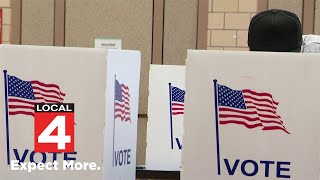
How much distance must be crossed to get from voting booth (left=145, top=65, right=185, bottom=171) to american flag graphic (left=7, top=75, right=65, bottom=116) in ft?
3.07

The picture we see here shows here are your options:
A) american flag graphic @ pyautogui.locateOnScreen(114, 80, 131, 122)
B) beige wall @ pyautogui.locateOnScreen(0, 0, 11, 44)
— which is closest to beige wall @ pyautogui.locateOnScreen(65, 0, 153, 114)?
beige wall @ pyautogui.locateOnScreen(0, 0, 11, 44)

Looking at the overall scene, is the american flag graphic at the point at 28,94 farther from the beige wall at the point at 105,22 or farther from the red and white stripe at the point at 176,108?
the beige wall at the point at 105,22

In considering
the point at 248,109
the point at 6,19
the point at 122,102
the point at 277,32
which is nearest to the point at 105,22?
the point at 6,19

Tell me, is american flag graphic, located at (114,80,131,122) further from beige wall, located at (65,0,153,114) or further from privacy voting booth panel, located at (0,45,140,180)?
beige wall, located at (65,0,153,114)

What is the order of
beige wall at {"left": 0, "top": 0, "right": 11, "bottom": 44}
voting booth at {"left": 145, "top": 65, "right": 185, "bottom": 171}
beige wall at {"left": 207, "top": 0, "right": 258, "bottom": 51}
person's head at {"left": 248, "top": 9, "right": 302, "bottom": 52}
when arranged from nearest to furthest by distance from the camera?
person's head at {"left": 248, "top": 9, "right": 302, "bottom": 52} < voting booth at {"left": 145, "top": 65, "right": 185, "bottom": 171} < beige wall at {"left": 207, "top": 0, "right": 258, "bottom": 51} < beige wall at {"left": 0, "top": 0, "right": 11, "bottom": 44}

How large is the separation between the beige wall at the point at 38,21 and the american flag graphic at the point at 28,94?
11.7 feet

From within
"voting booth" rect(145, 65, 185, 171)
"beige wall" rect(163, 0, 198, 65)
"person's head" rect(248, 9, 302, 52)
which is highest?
"beige wall" rect(163, 0, 198, 65)

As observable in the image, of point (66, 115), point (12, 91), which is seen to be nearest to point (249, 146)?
point (66, 115)

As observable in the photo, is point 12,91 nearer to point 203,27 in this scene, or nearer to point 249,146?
point 249,146

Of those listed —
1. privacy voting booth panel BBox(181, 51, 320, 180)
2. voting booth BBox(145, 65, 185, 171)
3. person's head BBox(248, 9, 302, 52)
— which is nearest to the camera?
privacy voting booth panel BBox(181, 51, 320, 180)

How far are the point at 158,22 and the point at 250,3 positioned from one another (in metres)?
0.71

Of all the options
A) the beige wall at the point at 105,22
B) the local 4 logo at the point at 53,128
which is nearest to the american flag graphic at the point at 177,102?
the local 4 logo at the point at 53,128

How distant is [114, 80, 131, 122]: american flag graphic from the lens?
1344 mm

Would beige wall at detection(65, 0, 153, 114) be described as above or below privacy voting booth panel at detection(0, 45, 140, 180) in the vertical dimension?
above
